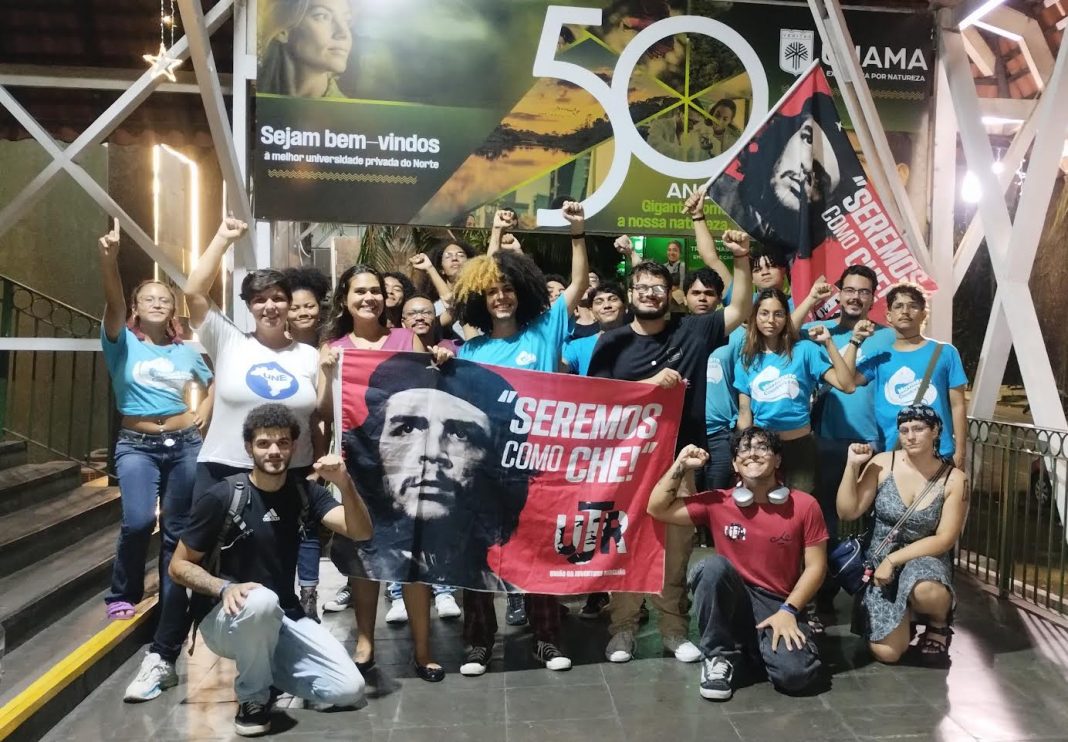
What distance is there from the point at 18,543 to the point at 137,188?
600 centimetres

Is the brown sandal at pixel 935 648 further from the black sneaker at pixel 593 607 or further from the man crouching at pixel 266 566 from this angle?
the man crouching at pixel 266 566

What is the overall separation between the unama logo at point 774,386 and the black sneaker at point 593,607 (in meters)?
1.50

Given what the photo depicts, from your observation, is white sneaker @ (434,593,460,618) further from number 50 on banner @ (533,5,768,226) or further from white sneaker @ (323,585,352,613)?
number 50 on banner @ (533,5,768,226)

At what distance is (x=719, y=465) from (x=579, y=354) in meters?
0.94

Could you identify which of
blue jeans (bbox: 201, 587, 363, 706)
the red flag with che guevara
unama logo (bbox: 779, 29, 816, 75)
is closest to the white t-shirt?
blue jeans (bbox: 201, 587, 363, 706)

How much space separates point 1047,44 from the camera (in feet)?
24.5

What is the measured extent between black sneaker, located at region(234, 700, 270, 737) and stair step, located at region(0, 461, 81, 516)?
118 inches

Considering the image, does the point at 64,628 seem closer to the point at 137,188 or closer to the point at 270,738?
the point at 270,738

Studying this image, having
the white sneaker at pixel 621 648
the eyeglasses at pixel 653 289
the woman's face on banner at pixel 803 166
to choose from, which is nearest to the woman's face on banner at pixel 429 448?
the eyeglasses at pixel 653 289

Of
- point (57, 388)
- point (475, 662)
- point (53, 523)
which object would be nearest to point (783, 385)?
point (475, 662)

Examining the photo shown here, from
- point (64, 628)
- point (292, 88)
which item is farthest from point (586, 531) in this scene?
point (292, 88)

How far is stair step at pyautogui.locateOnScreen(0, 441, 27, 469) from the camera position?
624 cm

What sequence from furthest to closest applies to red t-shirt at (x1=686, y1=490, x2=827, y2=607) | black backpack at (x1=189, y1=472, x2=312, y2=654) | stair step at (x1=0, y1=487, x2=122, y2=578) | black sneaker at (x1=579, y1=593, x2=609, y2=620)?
black sneaker at (x1=579, y1=593, x2=609, y2=620) → stair step at (x1=0, y1=487, x2=122, y2=578) → red t-shirt at (x1=686, y1=490, x2=827, y2=607) → black backpack at (x1=189, y1=472, x2=312, y2=654)

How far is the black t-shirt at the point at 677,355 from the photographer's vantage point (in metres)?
4.11
